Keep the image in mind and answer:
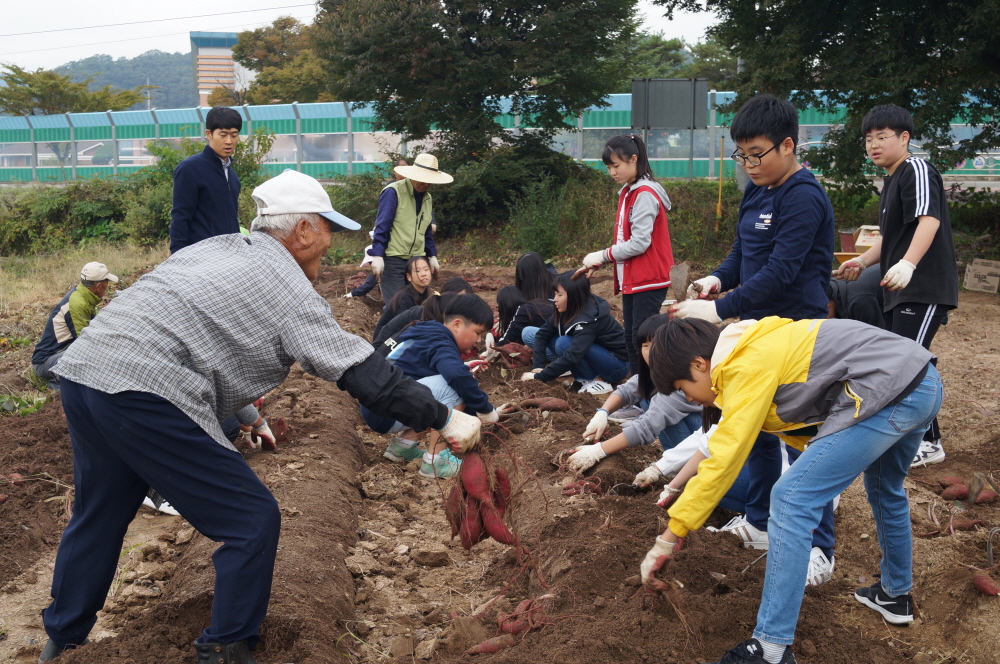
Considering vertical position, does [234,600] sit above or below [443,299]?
below

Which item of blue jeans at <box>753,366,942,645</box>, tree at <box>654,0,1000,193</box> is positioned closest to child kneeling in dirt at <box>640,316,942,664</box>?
blue jeans at <box>753,366,942,645</box>

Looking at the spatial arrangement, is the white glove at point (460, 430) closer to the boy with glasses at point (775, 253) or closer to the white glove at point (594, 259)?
the boy with glasses at point (775, 253)

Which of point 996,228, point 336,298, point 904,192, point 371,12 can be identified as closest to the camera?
point 904,192

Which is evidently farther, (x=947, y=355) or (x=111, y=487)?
(x=947, y=355)

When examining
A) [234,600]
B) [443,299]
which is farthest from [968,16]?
[234,600]

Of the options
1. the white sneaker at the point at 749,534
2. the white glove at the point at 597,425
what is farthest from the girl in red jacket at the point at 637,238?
the white sneaker at the point at 749,534

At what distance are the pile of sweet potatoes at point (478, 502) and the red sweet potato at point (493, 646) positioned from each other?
2.36 feet

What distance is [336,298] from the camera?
10609mm

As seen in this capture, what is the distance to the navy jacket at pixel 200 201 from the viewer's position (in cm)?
529

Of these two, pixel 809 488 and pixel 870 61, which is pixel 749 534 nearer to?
pixel 809 488

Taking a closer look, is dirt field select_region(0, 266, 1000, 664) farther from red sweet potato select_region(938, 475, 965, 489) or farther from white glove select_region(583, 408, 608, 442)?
white glove select_region(583, 408, 608, 442)

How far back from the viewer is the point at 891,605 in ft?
Answer: 10.0

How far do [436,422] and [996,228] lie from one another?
1148cm

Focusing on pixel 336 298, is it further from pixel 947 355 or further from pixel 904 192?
pixel 904 192
